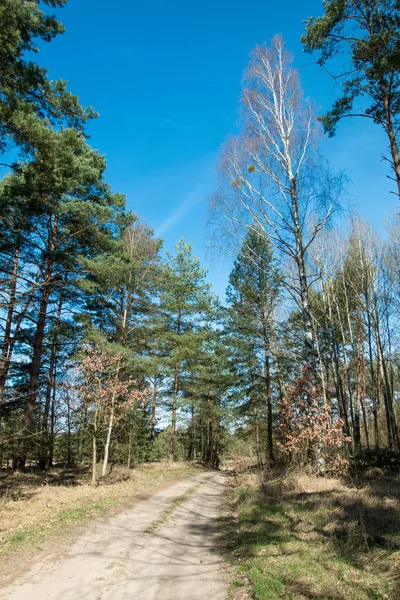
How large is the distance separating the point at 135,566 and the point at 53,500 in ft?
19.1

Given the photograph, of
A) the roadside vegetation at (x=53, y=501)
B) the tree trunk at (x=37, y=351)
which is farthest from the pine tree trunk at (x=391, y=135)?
the tree trunk at (x=37, y=351)

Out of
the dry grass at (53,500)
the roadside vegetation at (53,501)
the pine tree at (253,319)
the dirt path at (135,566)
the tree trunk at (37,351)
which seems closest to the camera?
the dirt path at (135,566)

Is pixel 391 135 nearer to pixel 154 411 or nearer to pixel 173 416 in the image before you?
pixel 173 416

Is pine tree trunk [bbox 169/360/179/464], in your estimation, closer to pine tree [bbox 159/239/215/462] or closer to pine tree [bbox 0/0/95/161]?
pine tree [bbox 159/239/215/462]

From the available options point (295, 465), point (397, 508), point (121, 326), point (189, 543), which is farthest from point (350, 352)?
point (189, 543)

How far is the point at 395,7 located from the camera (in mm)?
7262

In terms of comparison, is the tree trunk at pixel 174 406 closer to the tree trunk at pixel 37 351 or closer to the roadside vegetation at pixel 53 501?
the roadside vegetation at pixel 53 501

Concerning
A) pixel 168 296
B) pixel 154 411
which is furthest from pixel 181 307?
pixel 154 411

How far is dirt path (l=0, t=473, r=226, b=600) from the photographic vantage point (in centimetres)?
440

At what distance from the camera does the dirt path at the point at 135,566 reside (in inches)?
173

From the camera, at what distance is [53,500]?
9820mm

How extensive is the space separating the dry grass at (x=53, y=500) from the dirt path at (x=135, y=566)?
0.92 m

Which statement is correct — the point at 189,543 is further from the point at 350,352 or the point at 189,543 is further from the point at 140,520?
the point at 350,352

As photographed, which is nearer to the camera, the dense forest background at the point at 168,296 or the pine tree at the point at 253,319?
the dense forest background at the point at 168,296
